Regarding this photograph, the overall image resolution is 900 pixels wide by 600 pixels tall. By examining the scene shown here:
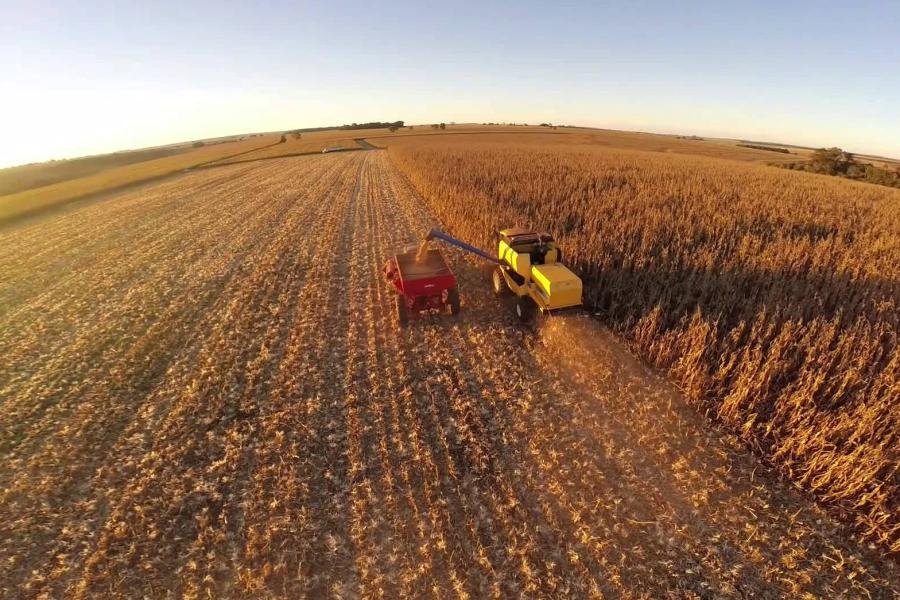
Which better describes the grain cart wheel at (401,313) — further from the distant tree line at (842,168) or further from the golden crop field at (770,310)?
the distant tree line at (842,168)

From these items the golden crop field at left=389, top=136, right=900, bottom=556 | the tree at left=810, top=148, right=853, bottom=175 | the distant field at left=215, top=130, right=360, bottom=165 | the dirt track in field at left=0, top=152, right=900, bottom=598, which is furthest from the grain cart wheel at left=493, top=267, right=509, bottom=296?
the distant field at left=215, top=130, right=360, bottom=165

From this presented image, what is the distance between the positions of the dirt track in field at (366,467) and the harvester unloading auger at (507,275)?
0.48 m

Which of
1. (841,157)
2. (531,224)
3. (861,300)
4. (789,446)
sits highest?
(841,157)

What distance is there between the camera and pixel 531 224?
12211 millimetres

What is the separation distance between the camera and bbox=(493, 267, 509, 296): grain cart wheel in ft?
27.6

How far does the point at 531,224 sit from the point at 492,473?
9.13 metres

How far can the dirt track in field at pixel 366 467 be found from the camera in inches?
134

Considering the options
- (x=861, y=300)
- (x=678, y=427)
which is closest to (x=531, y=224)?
(x=861, y=300)

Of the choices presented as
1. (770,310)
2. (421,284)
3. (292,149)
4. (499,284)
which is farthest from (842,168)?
(292,149)

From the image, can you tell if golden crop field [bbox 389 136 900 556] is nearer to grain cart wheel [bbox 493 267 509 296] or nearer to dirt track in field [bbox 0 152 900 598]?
dirt track in field [bbox 0 152 900 598]

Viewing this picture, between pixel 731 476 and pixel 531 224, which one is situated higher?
pixel 531 224

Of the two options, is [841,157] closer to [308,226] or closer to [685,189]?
[685,189]

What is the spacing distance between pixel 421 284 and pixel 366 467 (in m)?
3.43

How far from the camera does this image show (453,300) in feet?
24.9
